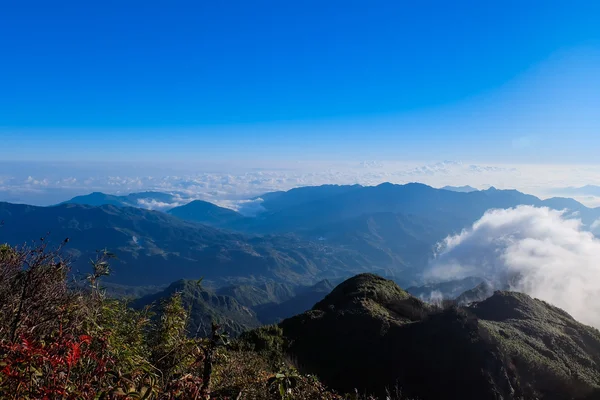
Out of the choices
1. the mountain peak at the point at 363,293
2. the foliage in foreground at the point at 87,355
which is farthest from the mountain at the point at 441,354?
the foliage in foreground at the point at 87,355

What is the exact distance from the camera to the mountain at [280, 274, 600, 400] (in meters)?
22.7

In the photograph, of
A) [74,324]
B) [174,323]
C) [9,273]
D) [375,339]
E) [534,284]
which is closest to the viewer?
[74,324]

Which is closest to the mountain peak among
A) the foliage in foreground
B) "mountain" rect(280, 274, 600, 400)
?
"mountain" rect(280, 274, 600, 400)

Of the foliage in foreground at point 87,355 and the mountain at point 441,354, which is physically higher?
the foliage in foreground at point 87,355

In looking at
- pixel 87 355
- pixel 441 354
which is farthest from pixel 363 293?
pixel 87 355

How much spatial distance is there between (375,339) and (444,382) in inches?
230

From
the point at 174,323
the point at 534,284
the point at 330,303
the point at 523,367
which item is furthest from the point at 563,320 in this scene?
the point at 534,284

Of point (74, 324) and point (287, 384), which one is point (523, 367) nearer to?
point (287, 384)

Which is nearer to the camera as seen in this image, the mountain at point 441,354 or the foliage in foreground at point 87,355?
the foliage in foreground at point 87,355

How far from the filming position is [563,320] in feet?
134

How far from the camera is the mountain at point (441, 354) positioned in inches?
893

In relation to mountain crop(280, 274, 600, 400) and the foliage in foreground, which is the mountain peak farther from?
the foliage in foreground

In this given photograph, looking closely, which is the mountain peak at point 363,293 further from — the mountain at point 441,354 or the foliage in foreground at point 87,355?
the foliage in foreground at point 87,355

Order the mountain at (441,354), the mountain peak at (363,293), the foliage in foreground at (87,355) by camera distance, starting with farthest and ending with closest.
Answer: the mountain peak at (363,293)
the mountain at (441,354)
the foliage in foreground at (87,355)
